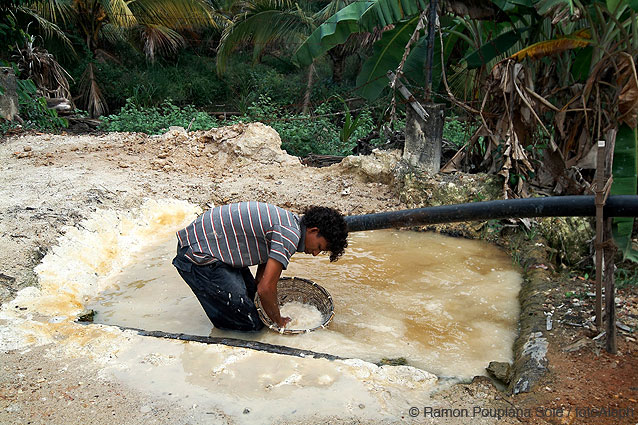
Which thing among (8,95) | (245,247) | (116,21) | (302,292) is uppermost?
(116,21)

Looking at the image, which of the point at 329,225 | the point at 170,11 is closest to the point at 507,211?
the point at 329,225

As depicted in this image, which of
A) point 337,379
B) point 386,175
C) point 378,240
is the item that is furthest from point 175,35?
point 337,379

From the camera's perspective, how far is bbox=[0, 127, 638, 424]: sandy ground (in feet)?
8.51

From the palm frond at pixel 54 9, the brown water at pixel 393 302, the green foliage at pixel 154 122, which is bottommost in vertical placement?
the brown water at pixel 393 302

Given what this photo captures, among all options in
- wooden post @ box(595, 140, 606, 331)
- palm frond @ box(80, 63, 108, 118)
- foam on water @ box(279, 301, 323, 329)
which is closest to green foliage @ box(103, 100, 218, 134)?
palm frond @ box(80, 63, 108, 118)

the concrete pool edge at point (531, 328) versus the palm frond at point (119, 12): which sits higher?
the palm frond at point (119, 12)

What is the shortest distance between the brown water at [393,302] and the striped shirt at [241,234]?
0.67 m

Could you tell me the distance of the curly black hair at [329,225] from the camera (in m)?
3.21

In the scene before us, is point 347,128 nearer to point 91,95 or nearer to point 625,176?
point 625,176

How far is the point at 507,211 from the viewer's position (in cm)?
342

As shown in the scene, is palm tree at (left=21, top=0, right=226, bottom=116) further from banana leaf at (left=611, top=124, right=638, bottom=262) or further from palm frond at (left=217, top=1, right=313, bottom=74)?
banana leaf at (left=611, top=124, right=638, bottom=262)

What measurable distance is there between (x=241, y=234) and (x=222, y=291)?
1.46ft

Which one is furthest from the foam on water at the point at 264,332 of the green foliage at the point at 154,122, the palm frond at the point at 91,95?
the palm frond at the point at 91,95

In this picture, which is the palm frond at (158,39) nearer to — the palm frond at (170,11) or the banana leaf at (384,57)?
the palm frond at (170,11)
